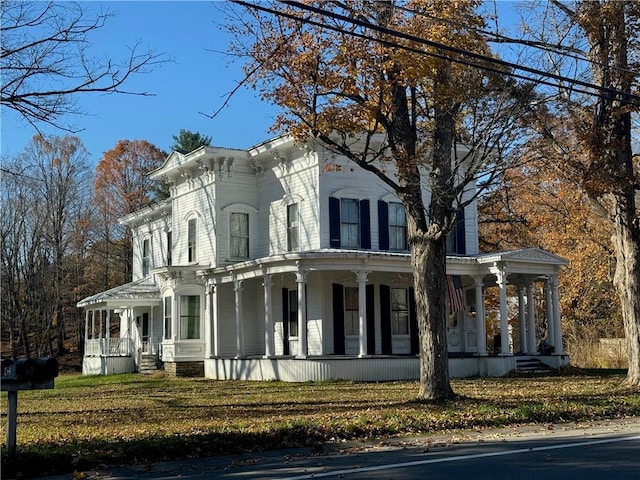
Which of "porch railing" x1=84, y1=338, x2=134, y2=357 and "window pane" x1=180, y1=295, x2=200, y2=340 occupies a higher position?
"window pane" x1=180, y1=295, x2=200, y2=340

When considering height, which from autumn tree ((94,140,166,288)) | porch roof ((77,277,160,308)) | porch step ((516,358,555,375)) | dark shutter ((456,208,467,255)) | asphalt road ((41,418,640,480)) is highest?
autumn tree ((94,140,166,288))

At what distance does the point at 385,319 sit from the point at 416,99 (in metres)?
13.1

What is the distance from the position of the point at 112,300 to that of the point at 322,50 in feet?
72.5

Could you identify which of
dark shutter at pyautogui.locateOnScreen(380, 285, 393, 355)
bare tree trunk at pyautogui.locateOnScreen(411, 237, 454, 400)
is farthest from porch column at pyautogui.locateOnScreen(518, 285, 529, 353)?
bare tree trunk at pyautogui.locateOnScreen(411, 237, 454, 400)

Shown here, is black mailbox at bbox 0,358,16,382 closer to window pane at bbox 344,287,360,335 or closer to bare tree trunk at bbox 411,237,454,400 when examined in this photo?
bare tree trunk at bbox 411,237,454,400

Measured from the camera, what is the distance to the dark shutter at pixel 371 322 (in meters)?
28.0

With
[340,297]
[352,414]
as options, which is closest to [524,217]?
[340,297]

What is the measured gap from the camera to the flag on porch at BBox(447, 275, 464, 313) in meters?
26.9

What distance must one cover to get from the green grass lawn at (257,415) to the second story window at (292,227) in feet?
21.5

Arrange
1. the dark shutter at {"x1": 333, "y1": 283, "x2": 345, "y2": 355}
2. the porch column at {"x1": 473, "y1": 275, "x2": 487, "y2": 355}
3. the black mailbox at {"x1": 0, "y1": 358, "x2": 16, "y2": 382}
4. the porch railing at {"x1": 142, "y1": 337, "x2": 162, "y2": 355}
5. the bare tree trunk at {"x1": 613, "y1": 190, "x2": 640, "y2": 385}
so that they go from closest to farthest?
the black mailbox at {"x1": 0, "y1": 358, "x2": 16, "y2": 382} → the bare tree trunk at {"x1": 613, "y1": 190, "x2": 640, "y2": 385} → the dark shutter at {"x1": 333, "y1": 283, "x2": 345, "y2": 355} → the porch column at {"x1": 473, "y1": 275, "x2": 487, "y2": 355} → the porch railing at {"x1": 142, "y1": 337, "x2": 162, "y2": 355}

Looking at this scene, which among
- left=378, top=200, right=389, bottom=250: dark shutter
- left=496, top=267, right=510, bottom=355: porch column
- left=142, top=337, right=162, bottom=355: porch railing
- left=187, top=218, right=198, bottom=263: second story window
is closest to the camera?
left=496, top=267, right=510, bottom=355: porch column

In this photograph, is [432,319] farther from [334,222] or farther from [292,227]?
[292,227]

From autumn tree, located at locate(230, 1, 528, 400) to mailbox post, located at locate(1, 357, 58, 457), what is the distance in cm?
835

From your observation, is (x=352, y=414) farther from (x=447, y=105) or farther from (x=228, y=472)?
(x=447, y=105)
